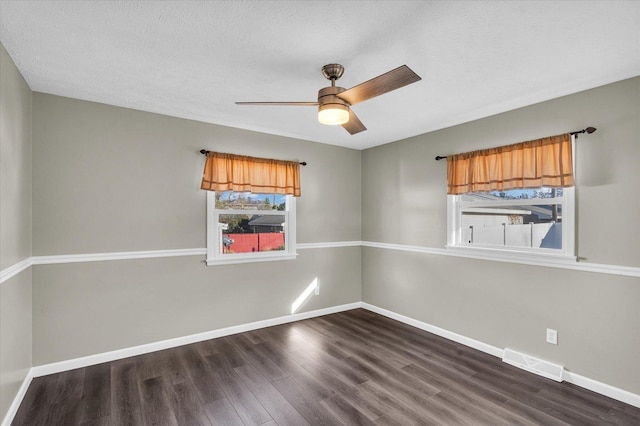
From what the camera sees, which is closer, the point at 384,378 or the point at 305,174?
the point at 384,378

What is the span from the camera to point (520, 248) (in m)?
3.12

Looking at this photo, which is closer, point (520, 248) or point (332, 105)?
point (332, 105)

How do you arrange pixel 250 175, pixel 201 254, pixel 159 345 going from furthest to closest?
pixel 250 175 → pixel 201 254 → pixel 159 345

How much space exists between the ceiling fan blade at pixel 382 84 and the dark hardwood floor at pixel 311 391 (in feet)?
7.28

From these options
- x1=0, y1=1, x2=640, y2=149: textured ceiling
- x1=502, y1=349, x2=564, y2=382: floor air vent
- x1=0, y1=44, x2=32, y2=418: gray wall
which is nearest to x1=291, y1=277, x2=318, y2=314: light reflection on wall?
x1=502, y1=349, x2=564, y2=382: floor air vent

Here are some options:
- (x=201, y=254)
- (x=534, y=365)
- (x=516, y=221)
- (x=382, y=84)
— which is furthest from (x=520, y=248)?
(x=201, y=254)

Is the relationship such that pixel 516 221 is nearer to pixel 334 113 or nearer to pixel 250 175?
pixel 334 113

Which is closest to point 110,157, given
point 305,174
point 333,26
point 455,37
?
point 305,174

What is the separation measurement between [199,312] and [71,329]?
3.67 feet

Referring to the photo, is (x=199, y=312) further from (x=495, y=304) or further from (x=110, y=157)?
(x=495, y=304)

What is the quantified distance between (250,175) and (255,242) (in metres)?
0.85

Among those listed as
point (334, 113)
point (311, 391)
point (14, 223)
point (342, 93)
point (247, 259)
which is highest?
point (342, 93)

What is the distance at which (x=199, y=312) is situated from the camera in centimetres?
350

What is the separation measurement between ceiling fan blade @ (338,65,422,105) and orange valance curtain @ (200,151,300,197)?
190 cm
